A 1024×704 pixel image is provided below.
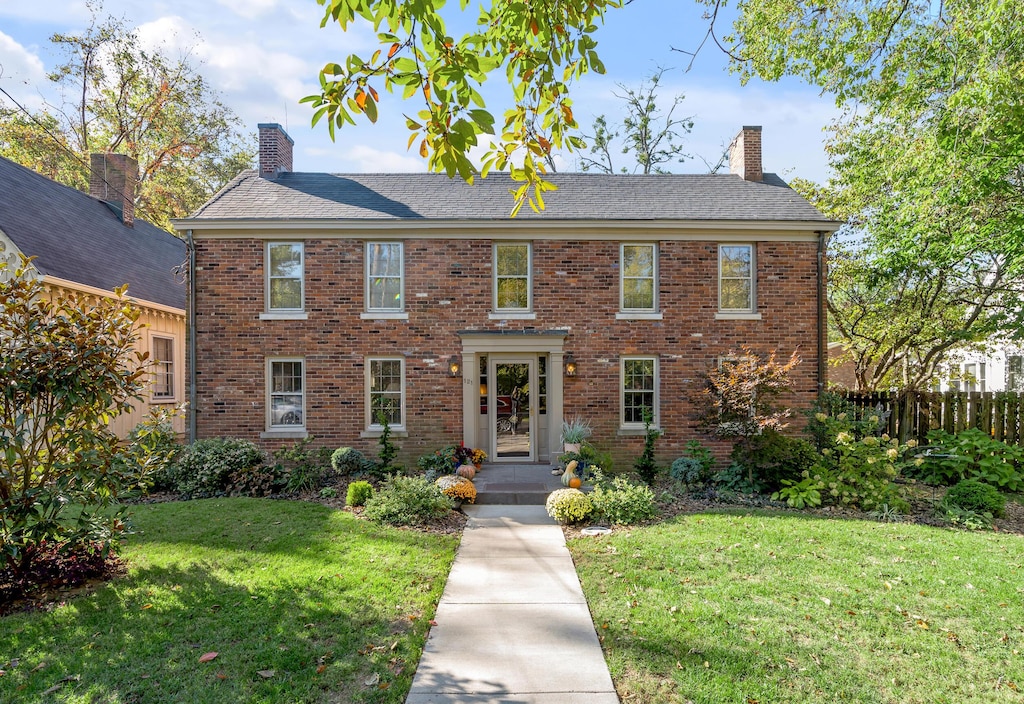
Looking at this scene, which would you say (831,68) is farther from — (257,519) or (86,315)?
(257,519)

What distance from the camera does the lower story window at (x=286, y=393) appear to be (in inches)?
465

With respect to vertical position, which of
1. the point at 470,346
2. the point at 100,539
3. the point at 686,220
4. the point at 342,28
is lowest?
the point at 100,539

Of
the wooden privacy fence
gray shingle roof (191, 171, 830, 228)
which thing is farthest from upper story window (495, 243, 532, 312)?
the wooden privacy fence

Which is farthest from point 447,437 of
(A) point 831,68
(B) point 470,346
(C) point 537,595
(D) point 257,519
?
(A) point 831,68

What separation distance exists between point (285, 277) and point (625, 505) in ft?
27.1

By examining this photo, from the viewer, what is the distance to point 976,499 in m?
8.41

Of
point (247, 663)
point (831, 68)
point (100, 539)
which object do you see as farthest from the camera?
point (831, 68)

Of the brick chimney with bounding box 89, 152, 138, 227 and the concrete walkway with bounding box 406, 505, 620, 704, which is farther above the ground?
the brick chimney with bounding box 89, 152, 138, 227

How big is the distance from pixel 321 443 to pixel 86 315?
6545 mm

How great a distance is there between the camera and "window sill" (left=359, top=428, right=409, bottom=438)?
38.2 ft

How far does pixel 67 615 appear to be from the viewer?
4.79 m

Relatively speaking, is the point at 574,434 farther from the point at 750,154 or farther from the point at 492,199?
the point at 750,154

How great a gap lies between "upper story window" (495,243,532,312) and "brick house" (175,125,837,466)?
0.14ft

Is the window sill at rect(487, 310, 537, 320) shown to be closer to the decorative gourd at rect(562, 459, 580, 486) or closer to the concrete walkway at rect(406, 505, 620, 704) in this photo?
the decorative gourd at rect(562, 459, 580, 486)
